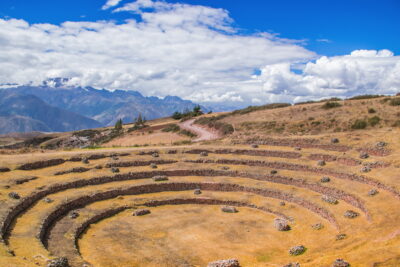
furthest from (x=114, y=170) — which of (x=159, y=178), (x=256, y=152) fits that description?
(x=256, y=152)

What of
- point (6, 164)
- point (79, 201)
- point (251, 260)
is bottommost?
point (251, 260)

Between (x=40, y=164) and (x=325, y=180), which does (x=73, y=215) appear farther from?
(x=325, y=180)

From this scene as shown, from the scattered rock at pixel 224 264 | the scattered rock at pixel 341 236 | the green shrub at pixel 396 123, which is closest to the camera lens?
the scattered rock at pixel 224 264

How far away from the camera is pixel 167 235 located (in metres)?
32.1

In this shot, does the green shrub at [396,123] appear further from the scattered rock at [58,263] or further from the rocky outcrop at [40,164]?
the scattered rock at [58,263]

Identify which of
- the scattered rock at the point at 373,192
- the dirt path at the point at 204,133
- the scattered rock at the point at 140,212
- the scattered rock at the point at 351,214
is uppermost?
the dirt path at the point at 204,133

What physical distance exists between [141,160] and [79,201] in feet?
54.4

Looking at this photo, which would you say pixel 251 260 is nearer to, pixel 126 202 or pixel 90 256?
pixel 90 256

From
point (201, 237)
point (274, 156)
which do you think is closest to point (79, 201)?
point (201, 237)

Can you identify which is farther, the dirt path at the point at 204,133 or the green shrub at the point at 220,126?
the green shrub at the point at 220,126

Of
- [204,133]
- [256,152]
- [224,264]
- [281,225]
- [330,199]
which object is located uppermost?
[204,133]

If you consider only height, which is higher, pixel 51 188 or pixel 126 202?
pixel 51 188

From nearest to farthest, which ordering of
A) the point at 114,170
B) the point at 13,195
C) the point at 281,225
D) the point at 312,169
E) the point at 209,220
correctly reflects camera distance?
the point at 13,195 < the point at 281,225 < the point at 209,220 < the point at 312,169 < the point at 114,170

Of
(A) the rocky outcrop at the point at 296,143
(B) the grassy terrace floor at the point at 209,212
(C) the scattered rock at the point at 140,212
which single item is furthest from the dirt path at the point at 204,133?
(C) the scattered rock at the point at 140,212
